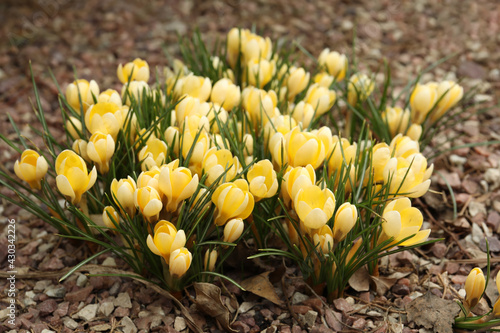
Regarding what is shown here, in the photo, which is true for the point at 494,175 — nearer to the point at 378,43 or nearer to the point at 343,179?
the point at 343,179

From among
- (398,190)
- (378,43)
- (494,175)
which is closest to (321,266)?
(398,190)

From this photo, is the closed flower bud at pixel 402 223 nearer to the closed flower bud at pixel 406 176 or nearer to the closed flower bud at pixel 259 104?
the closed flower bud at pixel 406 176

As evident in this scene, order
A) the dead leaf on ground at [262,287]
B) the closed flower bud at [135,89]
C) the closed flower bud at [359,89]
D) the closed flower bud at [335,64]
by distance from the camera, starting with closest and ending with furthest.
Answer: the dead leaf on ground at [262,287], the closed flower bud at [135,89], the closed flower bud at [359,89], the closed flower bud at [335,64]

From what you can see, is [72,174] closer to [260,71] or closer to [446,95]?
[260,71]

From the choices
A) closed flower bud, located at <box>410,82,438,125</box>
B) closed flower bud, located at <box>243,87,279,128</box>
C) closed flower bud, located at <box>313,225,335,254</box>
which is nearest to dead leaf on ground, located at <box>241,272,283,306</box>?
closed flower bud, located at <box>313,225,335,254</box>


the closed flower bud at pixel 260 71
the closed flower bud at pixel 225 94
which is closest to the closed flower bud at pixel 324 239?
the closed flower bud at pixel 225 94

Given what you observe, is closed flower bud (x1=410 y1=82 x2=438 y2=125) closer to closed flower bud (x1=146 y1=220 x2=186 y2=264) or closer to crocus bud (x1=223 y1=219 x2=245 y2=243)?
crocus bud (x1=223 y1=219 x2=245 y2=243)

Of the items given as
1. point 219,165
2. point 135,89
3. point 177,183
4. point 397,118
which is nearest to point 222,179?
point 219,165
